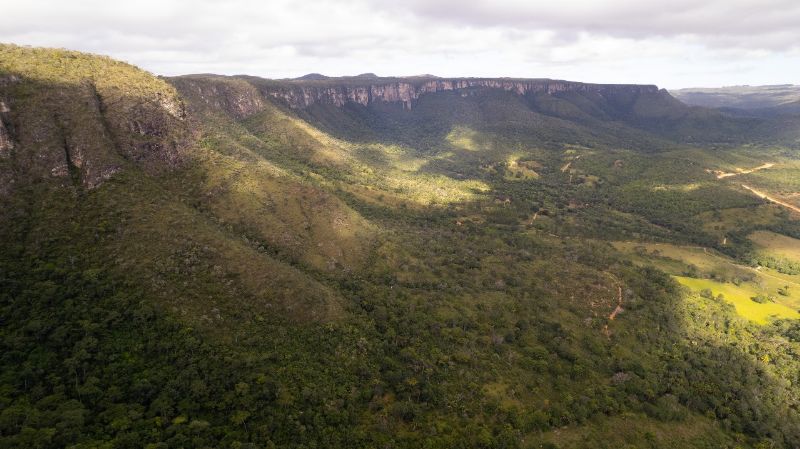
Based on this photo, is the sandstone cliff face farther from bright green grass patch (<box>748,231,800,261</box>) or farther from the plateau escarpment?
bright green grass patch (<box>748,231,800,261</box>)

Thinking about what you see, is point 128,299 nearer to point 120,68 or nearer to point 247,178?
point 247,178

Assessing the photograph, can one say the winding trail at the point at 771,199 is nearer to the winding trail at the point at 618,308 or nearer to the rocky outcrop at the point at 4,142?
the winding trail at the point at 618,308

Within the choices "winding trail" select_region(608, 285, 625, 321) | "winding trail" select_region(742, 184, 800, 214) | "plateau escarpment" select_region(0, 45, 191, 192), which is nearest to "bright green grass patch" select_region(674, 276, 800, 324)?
"winding trail" select_region(608, 285, 625, 321)

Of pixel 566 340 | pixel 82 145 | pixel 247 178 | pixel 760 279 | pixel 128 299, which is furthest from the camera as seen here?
pixel 760 279

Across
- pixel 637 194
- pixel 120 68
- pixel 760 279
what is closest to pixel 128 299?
pixel 120 68

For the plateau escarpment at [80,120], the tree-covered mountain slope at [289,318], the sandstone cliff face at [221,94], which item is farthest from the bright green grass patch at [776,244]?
the sandstone cliff face at [221,94]
